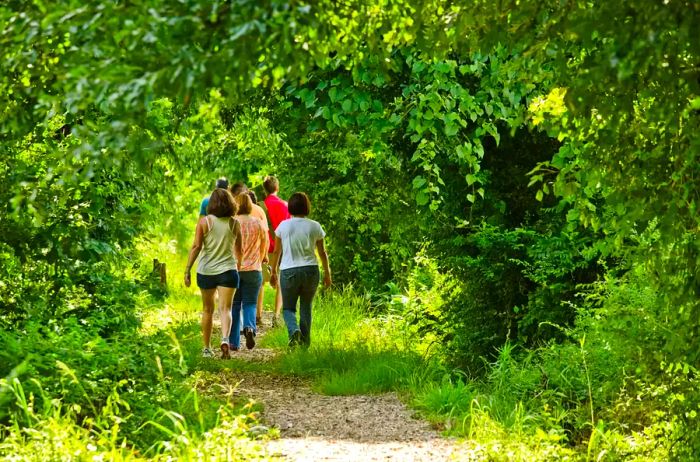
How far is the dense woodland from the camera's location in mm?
3895

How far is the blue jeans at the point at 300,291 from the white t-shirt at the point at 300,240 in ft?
0.25

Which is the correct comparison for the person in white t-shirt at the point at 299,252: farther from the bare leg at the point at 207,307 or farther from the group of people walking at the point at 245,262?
the bare leg at the point at 207,307

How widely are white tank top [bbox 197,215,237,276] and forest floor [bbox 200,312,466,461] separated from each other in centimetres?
109

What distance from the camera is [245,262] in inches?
474

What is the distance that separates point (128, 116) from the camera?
12.3 ft

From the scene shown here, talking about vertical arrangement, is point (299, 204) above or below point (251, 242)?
above

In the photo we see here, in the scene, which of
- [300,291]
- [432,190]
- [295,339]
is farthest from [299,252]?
[432,190]

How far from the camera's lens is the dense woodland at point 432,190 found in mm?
3895

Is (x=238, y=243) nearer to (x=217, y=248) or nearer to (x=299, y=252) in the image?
(x=217, y=248)

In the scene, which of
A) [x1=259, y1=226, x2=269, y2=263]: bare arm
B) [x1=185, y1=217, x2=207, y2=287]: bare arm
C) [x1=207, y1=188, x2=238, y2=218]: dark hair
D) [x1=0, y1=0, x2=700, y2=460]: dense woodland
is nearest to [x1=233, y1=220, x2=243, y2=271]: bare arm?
[x1=207, y1=188, x2=238, y2=218]: dark hair

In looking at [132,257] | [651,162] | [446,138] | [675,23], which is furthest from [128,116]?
[132,257]

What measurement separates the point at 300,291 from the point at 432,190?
106 inches

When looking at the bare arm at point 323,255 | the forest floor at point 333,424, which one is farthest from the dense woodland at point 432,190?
the bare arm at point 323,255

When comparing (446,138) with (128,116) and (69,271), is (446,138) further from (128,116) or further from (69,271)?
(128,116)
